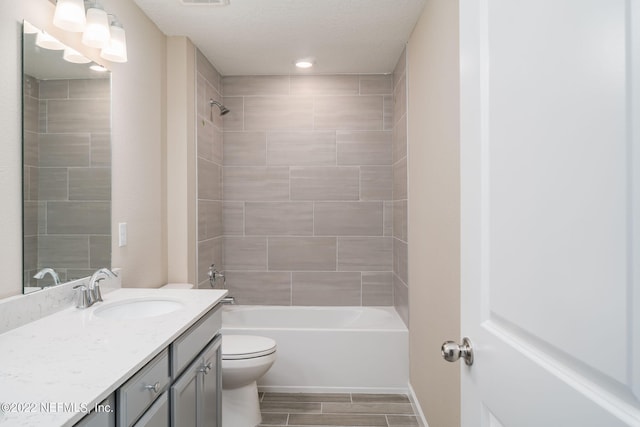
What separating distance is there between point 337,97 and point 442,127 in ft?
5.54

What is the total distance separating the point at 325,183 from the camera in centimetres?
351

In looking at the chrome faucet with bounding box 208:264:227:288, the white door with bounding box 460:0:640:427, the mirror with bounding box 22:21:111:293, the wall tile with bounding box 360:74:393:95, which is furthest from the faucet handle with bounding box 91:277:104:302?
the wall tile with bounding box 360:74:393:95

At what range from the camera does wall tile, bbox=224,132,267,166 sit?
352 cm

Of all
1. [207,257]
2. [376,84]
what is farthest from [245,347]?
[376,84]

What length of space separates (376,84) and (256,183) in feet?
4.49

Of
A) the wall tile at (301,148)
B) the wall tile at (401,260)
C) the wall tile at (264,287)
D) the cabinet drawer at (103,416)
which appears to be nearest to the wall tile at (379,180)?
the wall tile at (301,148)

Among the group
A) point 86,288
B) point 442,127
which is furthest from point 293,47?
point 86,288

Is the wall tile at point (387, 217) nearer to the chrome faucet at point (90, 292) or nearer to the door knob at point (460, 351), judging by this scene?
the chrome faucet at point (90, 292)

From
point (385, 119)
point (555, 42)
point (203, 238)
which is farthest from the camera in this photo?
point (385, 119)

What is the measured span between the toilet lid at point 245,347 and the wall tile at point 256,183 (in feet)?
4.30

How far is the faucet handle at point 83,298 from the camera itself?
5.38 feet

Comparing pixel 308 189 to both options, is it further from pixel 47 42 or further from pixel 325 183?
pixel 47 42

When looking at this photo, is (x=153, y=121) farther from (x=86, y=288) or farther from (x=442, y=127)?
(x=442, y=127)

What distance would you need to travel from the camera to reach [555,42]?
24.2 inches
